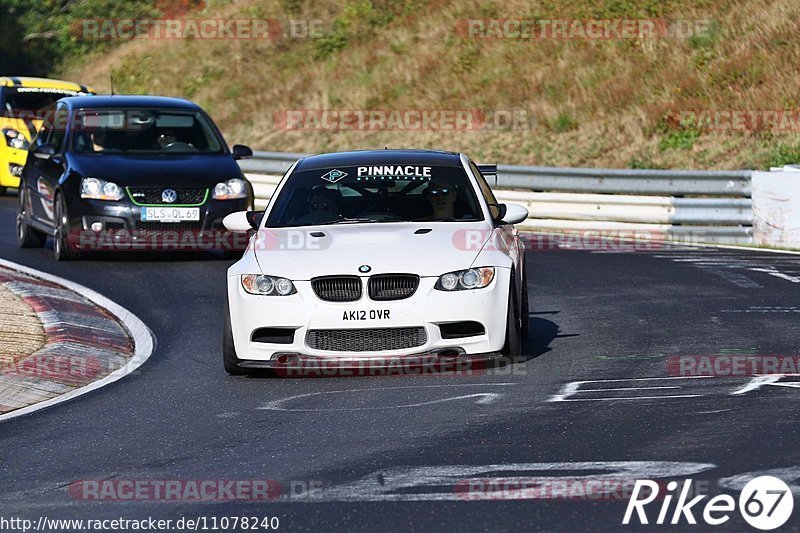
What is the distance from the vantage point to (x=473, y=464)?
7.38m

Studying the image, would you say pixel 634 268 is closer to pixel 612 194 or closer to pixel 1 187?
pixel 612 194

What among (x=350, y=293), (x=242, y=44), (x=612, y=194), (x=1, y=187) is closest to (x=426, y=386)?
(x=350, y=293)

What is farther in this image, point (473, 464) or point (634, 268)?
point (634, 268)

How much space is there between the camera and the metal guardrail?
63.4ft

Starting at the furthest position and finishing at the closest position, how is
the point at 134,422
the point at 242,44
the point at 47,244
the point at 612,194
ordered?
the point at 242,44 → the point at 612,194 → the point at 47,244 → the point at 134,422

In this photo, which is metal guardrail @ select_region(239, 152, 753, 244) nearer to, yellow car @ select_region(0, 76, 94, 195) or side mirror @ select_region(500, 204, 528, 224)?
yellow car @ select_region(0, 76, 94, 195)

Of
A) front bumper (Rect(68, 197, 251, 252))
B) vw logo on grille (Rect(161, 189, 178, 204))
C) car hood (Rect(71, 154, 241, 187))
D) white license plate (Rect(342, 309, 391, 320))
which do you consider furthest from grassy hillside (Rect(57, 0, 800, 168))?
white license plate (Rect(342, 309, 391, 320))

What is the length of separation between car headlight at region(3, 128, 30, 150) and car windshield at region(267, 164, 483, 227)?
1196 cm

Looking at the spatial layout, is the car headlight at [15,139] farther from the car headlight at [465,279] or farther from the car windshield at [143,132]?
the car headlight at [465,279]

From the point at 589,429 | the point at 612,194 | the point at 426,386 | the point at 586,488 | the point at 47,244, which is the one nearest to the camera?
the point at 586,488

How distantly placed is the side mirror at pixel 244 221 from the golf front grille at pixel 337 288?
142cm

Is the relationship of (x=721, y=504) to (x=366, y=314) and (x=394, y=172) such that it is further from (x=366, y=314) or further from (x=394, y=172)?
(x=394, y=172)

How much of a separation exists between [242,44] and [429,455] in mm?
31274

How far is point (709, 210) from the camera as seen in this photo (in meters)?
19.4
